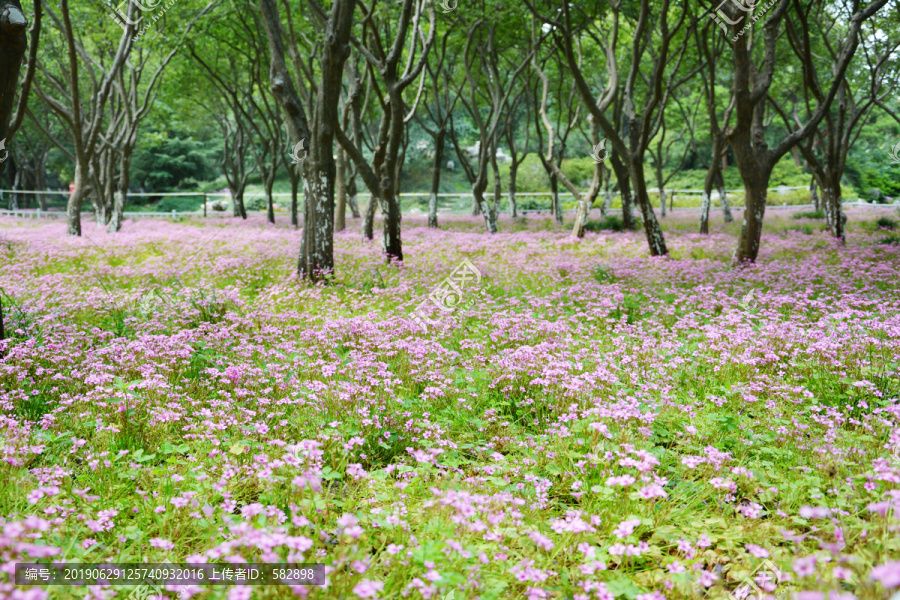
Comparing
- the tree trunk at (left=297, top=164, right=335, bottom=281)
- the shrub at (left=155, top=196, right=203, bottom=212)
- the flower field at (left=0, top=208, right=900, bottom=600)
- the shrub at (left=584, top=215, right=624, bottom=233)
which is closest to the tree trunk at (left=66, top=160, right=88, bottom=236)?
the flower field at (left=0, top=208, right=900, bottom=600)

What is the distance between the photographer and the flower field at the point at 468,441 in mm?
2643

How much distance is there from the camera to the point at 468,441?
446 centimetres

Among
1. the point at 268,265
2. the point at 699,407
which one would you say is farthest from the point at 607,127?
the point at 699,407

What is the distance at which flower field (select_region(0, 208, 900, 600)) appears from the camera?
2.64 meters

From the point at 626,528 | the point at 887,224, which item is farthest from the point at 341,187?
the point at 626,528

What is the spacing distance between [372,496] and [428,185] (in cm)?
5348

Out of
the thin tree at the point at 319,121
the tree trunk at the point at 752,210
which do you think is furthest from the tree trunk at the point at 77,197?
the tree trunk at the point at 752,210

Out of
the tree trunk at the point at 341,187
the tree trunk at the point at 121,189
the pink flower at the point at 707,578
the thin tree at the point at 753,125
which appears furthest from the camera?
the tree trunk at the point at 341,187

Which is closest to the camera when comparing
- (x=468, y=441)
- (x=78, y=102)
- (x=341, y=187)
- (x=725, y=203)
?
(x=468, y=441)

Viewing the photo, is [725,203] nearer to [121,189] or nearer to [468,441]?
[468,441]

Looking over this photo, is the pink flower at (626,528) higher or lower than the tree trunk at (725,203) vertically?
lower

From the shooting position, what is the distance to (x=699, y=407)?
4949 millimetres

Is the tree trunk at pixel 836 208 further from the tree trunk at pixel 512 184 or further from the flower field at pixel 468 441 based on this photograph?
the tree trunk at pixel 512 184

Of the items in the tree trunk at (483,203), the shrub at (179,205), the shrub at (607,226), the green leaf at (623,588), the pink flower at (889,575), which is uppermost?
the shrub at (179,205)
